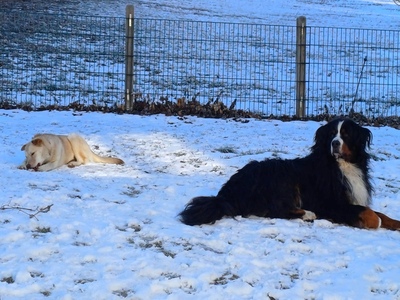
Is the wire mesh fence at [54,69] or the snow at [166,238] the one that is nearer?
the snow at [166,238]

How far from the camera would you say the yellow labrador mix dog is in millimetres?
7797

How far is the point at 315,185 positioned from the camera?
6.04 meters

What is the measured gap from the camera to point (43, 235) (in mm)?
4914

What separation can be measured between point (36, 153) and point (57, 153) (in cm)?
29

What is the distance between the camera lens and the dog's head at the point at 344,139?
235 inches

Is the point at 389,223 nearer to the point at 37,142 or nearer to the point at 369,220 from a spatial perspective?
the point at 369,220

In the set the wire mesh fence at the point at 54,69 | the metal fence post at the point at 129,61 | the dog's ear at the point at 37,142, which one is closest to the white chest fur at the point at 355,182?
the dog's ear at the point at 37,142

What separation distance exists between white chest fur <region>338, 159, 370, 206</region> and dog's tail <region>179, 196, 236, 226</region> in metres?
1.20

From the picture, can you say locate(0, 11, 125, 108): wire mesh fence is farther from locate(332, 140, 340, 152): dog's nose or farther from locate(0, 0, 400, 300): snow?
locate(332, 140, 340, 152): dog's nose

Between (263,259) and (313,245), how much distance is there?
571 millimetres

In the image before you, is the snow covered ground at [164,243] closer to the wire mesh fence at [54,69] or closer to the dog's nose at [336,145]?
the dog's nose at [336,145]

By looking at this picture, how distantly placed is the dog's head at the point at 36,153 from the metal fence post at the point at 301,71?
582cm

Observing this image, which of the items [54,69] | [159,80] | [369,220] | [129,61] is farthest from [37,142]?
[54,69]

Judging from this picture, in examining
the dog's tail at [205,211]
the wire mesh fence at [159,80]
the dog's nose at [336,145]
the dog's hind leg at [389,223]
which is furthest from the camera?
the wire mesh fence at [159,80]
